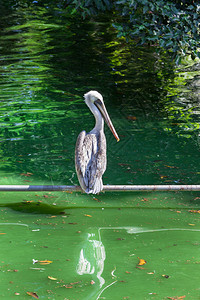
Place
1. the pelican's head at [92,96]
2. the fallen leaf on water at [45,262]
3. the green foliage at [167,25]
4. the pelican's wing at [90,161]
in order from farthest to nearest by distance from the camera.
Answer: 1. the green foliage at [167,25]
2. the pelican's head at [92,96]
3. the pelican's wing at [90,161]
4. the fallen leaf on water at [45,262]

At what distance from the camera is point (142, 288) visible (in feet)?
13.7

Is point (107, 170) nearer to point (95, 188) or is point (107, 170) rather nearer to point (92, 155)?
point (92, 155)

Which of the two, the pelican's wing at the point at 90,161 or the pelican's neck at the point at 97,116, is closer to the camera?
the pelican's wing at the point at 90,161

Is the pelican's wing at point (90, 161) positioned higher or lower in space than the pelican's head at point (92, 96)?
lower

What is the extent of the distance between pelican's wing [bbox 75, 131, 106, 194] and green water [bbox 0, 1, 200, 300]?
65 cm

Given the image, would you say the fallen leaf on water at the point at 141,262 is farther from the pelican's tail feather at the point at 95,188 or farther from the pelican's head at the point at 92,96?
the pelican's head at the point at 92,96

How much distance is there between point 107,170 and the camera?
7250 millimetres

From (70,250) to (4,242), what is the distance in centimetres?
66

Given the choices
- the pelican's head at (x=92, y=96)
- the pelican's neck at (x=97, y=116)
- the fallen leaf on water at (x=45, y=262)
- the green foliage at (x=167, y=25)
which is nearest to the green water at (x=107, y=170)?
the fallen leaf on water at (x=45, y=262)

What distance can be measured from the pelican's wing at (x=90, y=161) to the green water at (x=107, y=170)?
2.15 feet

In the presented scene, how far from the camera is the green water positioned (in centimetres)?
439

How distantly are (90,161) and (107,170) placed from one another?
2.38 m

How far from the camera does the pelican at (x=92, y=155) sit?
467 centimetres

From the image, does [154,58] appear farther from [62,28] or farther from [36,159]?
[36,159]
